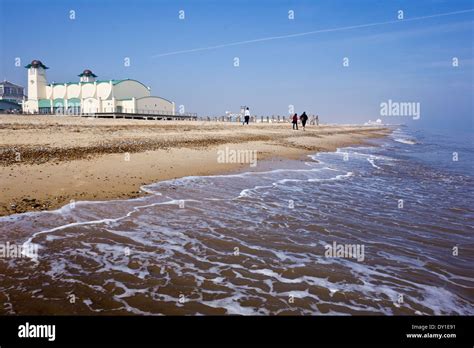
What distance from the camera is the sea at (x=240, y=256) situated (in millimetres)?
3873

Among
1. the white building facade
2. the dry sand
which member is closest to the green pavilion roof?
the white building facade

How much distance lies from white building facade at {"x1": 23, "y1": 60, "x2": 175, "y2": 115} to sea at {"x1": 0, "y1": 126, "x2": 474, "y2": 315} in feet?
191

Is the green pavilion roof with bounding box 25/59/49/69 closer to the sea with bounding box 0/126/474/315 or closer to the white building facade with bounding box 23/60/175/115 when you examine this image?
the white building facade with bounding box 23/60/175/115

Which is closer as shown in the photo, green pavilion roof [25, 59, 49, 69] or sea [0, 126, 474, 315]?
sea [0, 126, 474, 315]

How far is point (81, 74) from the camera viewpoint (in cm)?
7319

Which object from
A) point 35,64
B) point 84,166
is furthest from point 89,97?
point 84,166

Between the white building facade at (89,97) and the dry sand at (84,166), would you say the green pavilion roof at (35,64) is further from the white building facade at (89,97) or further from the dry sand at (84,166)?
the dry sand at (84,166)

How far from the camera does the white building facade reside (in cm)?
6397

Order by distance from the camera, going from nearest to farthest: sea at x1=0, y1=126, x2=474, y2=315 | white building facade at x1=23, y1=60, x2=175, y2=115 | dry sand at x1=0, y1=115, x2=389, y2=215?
sea at x1=0, y1=126, x2=474, y2=315, dry sand at x1=0, y1=115, x2=389, y2=215, white building facade at x1=23, y1=60, x2=175, y2=115

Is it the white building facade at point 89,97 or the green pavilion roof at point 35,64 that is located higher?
the green pavilion roof at point 35,64

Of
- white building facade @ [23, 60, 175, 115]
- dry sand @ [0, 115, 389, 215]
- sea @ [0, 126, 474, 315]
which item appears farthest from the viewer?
white building facade @ [23, 60, 175, 115]

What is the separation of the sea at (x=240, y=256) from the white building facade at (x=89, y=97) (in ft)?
191

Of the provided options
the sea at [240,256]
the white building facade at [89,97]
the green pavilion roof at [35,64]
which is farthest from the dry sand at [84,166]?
the green pavilion roof at [35,64]

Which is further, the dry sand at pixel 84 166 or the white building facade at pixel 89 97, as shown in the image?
the white building facade at pixel 89 97
